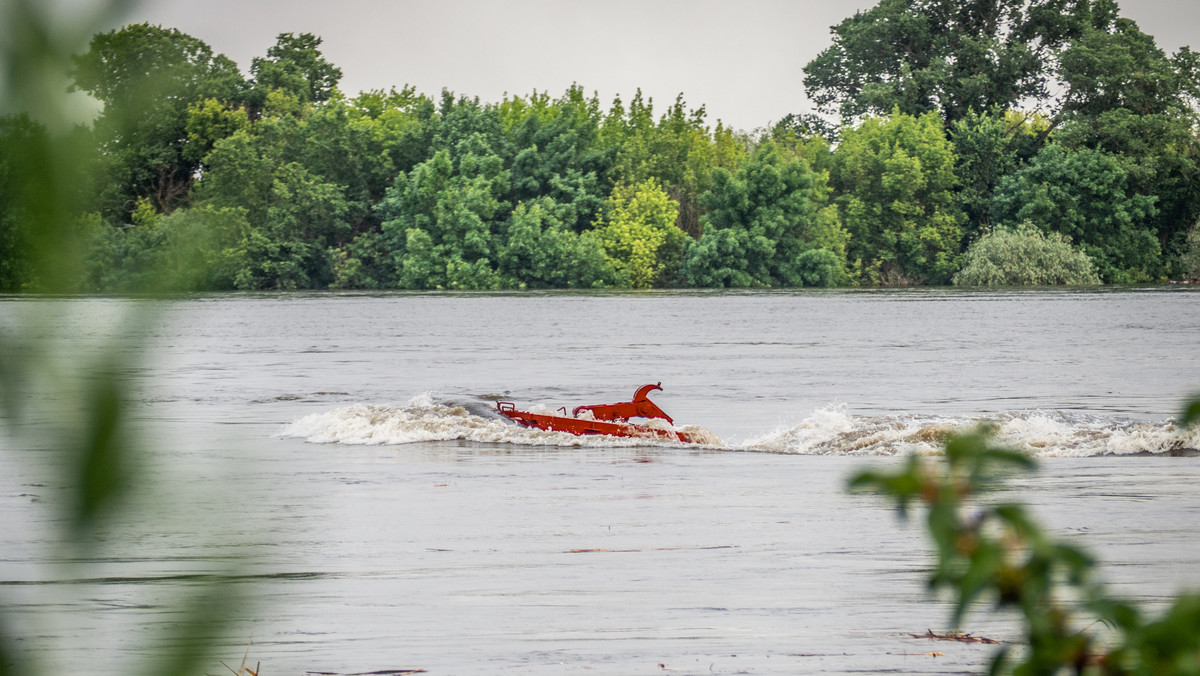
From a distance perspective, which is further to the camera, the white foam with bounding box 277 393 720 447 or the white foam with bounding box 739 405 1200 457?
the white foam with bounding box 277 393 720 447

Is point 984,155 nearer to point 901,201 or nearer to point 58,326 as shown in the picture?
point 901,201

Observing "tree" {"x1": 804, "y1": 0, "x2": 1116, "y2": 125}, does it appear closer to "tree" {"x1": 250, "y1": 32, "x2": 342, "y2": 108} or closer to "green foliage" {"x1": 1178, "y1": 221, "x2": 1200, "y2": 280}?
"green foliage" {"x1": 1178, "y1": 221, "x2": 1200, "y2": 280}

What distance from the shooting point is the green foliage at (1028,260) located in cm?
8000

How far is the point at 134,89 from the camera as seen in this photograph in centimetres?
100

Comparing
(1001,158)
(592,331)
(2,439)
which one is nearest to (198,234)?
(2,439)

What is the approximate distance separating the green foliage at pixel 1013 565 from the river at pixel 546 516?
1.70ft

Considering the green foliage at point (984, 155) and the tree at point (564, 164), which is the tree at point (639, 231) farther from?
the green foliage at point (984, 155)

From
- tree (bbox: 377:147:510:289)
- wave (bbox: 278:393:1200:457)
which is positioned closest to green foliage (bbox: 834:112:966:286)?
tree (bbox: 377:147:510:289)

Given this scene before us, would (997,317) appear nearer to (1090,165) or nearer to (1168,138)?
(1090,165)

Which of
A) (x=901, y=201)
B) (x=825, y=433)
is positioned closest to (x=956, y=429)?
(x=825, y=433)

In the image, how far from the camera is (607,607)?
25.3 ft

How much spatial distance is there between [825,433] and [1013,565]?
56.3 ft

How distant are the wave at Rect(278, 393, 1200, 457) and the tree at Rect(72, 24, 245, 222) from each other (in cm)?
1555

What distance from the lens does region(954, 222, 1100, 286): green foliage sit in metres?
80.0
